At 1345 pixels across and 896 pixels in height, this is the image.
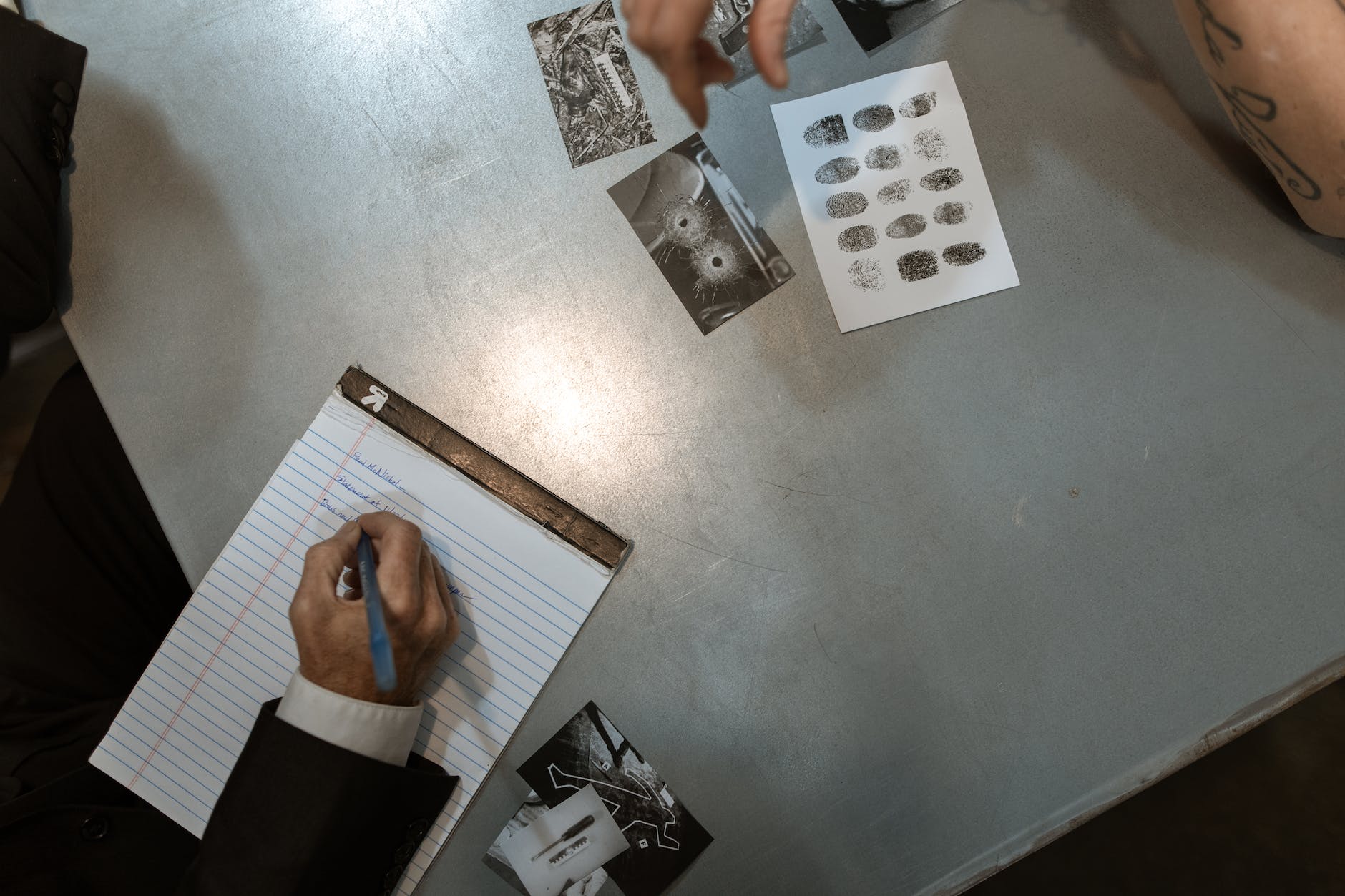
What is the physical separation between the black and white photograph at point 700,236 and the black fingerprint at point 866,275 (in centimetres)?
6

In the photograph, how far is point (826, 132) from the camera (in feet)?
2.37

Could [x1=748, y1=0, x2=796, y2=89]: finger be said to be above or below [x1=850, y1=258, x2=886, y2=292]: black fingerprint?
above

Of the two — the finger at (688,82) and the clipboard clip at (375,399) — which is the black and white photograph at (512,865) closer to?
the clipboard clip at (375,399)

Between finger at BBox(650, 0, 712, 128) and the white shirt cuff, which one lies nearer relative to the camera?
finger at BBox(650, 0, 712, 128)

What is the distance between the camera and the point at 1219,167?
2.39ft

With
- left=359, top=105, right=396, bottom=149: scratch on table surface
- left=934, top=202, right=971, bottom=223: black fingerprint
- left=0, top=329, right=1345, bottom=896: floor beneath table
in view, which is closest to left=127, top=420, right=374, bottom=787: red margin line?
left=359, top=105, right=396, bottom=149: scratch on table surface

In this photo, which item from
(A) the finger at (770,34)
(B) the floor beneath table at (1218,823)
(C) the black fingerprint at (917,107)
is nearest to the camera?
(A) the finger at (770,34)

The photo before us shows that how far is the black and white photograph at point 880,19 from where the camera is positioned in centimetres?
73

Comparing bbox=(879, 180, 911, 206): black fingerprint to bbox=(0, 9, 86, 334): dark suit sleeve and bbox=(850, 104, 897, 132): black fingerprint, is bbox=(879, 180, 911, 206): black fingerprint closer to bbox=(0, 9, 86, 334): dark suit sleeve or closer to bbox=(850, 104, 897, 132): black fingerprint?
bbox=(850, 104, 897, 132): black fingerprint

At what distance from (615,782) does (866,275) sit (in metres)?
0.54

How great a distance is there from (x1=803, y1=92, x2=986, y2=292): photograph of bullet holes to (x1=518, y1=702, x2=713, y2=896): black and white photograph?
50 centimetres

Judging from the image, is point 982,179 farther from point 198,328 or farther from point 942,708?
point 198,328

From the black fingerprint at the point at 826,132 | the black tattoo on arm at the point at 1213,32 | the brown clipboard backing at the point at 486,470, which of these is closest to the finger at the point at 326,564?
the brown clipboard backing at the point at 486,470

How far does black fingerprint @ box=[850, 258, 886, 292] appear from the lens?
710mm
